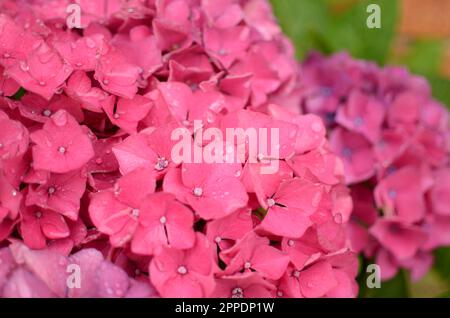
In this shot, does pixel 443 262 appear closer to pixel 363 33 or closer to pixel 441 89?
pixel 441 89

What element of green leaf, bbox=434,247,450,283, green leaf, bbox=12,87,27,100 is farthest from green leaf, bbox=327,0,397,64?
green leaf, bbox=12,87,27,100

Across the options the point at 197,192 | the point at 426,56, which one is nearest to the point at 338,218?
the point at 197,192

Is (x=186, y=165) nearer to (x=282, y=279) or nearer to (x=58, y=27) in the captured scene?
(x=282, y=279)

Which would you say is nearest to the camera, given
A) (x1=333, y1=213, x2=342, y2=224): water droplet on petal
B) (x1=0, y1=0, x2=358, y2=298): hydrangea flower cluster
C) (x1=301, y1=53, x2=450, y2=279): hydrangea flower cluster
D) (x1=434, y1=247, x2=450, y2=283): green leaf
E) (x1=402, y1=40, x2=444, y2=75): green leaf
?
(x1=0, y1=0, x2=358, y2=298): hydrangea flower cluster

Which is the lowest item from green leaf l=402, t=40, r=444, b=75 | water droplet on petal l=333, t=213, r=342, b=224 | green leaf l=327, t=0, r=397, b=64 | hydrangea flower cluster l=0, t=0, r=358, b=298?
green leaf l=402, t=40, r=444, b=75

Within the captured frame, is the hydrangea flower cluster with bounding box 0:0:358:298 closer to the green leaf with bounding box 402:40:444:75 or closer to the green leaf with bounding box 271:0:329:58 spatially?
the green leaf with bounding box 271:0:329:58
